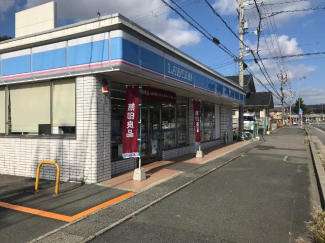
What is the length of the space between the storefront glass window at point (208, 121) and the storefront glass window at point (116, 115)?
723cm

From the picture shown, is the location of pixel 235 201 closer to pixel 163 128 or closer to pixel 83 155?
pixel 83 155

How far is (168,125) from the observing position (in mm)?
10695

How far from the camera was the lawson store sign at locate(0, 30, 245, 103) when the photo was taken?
20.4ft

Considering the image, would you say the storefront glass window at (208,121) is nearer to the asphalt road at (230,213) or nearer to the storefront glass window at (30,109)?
the asphalt road at (230,213)

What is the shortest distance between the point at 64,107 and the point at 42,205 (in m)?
2.82

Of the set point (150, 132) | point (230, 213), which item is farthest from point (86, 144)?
point (230, 213)

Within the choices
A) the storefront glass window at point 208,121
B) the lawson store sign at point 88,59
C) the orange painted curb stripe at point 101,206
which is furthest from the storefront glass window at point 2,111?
the storefront glass window at point 208,121

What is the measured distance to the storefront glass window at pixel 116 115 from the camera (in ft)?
25.2

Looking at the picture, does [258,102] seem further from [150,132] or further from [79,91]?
[79,91]

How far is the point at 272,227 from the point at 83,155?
4548 mm

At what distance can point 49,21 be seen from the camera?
25.4ft

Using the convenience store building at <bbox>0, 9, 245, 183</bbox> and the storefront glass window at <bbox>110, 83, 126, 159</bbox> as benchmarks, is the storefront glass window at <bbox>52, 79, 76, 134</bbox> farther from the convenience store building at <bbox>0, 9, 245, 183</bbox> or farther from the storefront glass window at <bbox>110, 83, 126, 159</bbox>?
the storefront glass window at <bbox>110, 83, 126, 159</bbox>

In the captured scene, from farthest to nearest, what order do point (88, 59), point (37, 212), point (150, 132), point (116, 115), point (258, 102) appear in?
point (258, 102) < point (150, 132) < point (116, 115) < point (88, 59) < point (37, 212)

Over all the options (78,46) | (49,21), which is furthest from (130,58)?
(49,21)
